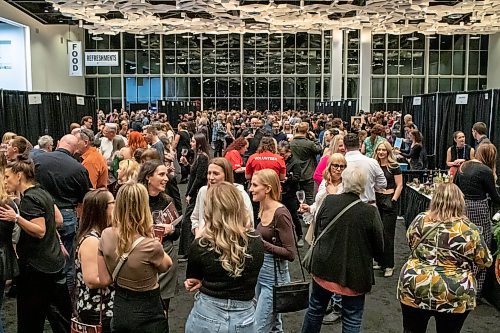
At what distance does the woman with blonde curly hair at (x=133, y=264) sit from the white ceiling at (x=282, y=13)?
12.5 meters

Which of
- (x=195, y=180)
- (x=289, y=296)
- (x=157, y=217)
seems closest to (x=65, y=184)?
(x=157, y=217)

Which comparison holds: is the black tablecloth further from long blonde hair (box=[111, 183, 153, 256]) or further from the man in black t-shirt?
long blonde hair (box=[111, 183, 153, 256])

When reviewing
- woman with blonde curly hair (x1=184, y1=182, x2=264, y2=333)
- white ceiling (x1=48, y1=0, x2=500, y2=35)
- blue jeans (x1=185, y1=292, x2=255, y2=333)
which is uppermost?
white ceiling (x1=48, y1=0, x2=500, y2=35)

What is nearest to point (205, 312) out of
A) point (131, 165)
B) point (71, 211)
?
point (131, 165)

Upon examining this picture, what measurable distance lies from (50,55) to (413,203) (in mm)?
22458

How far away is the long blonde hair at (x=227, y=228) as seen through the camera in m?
2.50

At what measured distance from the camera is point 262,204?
11.8 ft

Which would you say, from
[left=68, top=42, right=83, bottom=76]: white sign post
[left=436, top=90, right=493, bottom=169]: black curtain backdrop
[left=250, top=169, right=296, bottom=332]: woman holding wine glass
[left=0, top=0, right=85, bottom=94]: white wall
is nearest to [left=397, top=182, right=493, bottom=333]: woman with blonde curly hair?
[left=250, top=169, right=296, bottom=332]: woman holding wine glass

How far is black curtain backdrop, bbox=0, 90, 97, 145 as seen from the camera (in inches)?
326

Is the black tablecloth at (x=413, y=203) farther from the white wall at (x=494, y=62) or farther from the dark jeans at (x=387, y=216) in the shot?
the white wall at (x=494, y=62)

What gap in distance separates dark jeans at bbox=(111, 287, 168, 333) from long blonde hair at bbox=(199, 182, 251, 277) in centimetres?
38

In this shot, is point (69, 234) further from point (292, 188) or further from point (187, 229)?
point (292, 188)

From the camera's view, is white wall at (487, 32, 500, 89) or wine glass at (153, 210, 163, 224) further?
white wall at (487, 32, 500, 89)

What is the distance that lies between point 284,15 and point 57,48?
1494 cm
